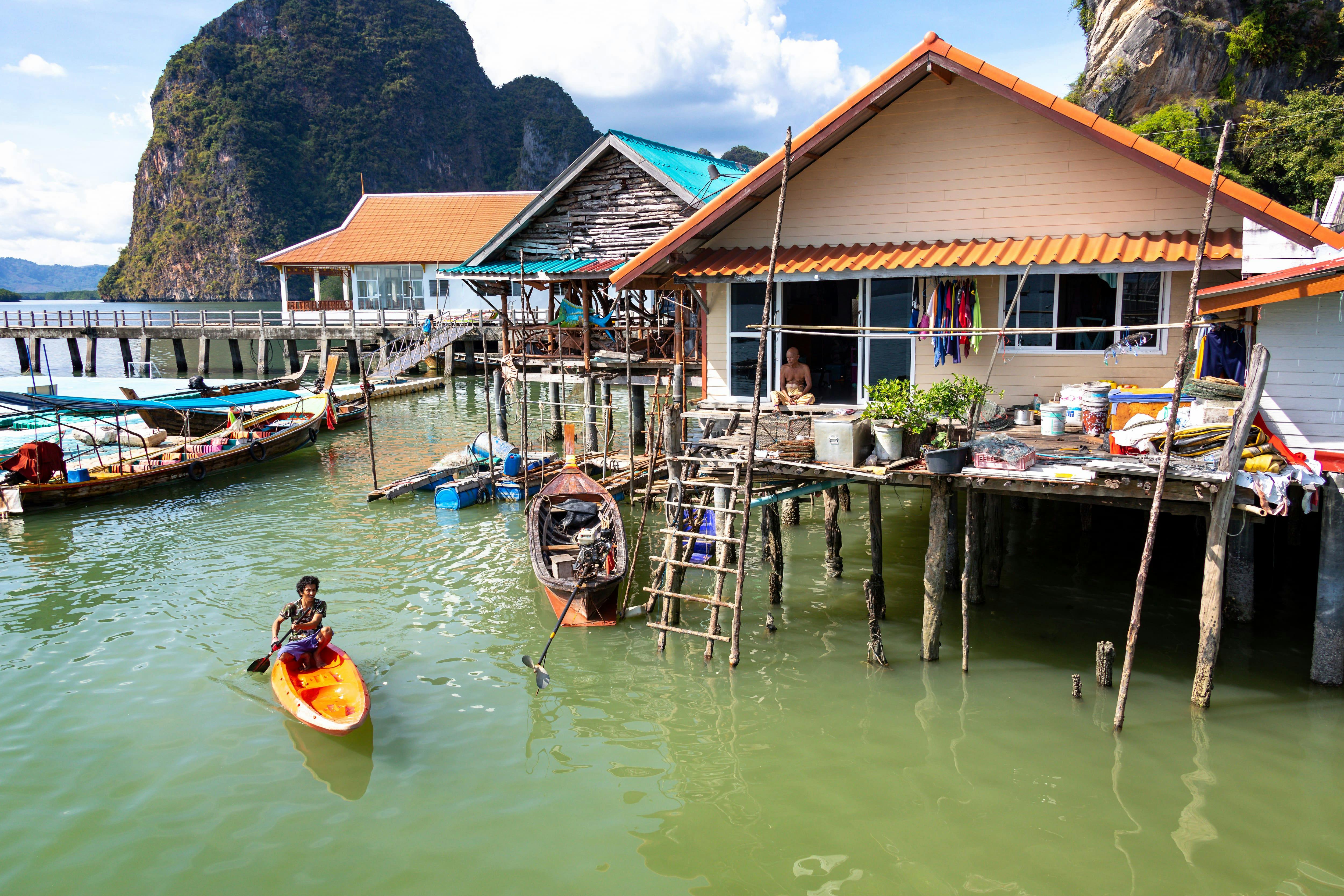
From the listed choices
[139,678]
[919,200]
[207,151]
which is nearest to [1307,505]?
[919,200]

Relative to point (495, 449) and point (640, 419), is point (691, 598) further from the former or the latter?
point (640, 419)

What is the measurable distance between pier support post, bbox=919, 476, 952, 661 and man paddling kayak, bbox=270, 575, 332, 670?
290 inches

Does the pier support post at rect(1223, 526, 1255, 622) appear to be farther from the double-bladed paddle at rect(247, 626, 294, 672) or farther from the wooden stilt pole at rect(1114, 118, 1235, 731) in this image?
the double-bladed paddle at rect(247, 626, 294, 672)

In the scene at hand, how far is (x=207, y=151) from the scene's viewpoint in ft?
349

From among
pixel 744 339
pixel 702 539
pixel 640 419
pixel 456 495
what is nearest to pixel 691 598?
pixel 702 539

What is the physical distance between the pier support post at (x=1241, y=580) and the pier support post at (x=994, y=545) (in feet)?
10.1

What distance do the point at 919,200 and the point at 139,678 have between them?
12.9 meters

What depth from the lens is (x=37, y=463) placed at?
19.3 m

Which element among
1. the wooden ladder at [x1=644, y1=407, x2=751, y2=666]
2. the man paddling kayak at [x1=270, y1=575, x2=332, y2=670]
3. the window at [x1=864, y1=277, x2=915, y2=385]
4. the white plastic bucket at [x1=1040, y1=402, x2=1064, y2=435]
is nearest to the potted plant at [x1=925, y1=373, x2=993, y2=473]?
the white plastic bucket at [x1=1040, y1=402, x2=1064, y2=435]

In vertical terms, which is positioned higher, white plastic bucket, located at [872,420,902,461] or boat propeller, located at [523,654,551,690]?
white plastic bucket, located at [872,420,902,461]

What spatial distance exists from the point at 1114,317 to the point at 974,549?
13.0ft

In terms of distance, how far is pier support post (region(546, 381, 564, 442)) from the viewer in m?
23.2

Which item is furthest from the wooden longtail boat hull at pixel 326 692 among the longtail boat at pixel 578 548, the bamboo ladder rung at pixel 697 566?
the bamboo ladder rung at pixel 697 566

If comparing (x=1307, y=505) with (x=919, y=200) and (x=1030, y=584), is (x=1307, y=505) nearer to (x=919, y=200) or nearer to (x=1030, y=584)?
(x=1030, y=584)
